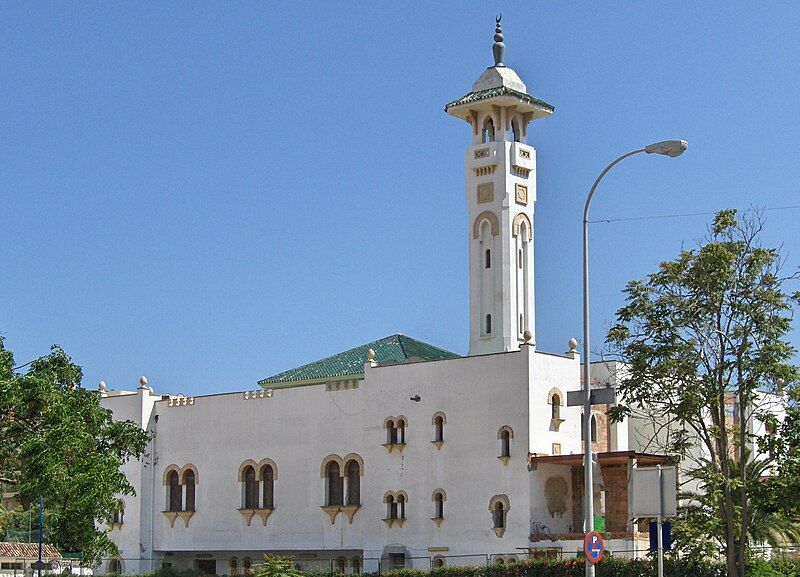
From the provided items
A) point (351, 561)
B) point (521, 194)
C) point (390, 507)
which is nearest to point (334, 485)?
point (351, 561)

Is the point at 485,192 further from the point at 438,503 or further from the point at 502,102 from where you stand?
the point at 438,503

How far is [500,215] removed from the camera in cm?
5422

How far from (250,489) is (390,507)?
25.4ft

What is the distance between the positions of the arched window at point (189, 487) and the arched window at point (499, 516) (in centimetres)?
1595

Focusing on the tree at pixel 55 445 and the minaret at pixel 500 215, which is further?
the minaret at pixel 500 215

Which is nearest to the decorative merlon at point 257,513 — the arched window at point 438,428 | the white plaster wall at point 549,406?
the arched window at point 438,428

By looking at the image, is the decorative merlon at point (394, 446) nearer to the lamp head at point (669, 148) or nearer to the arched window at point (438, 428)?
the arched window at point (438, 428)

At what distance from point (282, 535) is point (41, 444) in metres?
21.4

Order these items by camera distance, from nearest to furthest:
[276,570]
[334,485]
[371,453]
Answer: [276,570], [371,453], [334,485]

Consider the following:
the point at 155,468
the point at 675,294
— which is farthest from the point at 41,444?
the point at 155,468

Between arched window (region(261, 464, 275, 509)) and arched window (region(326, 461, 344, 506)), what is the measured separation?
2946mm

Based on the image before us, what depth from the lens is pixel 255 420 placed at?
54.3 m

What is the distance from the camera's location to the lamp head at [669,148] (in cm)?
2600

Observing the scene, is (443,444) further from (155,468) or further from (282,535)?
(155,468)
